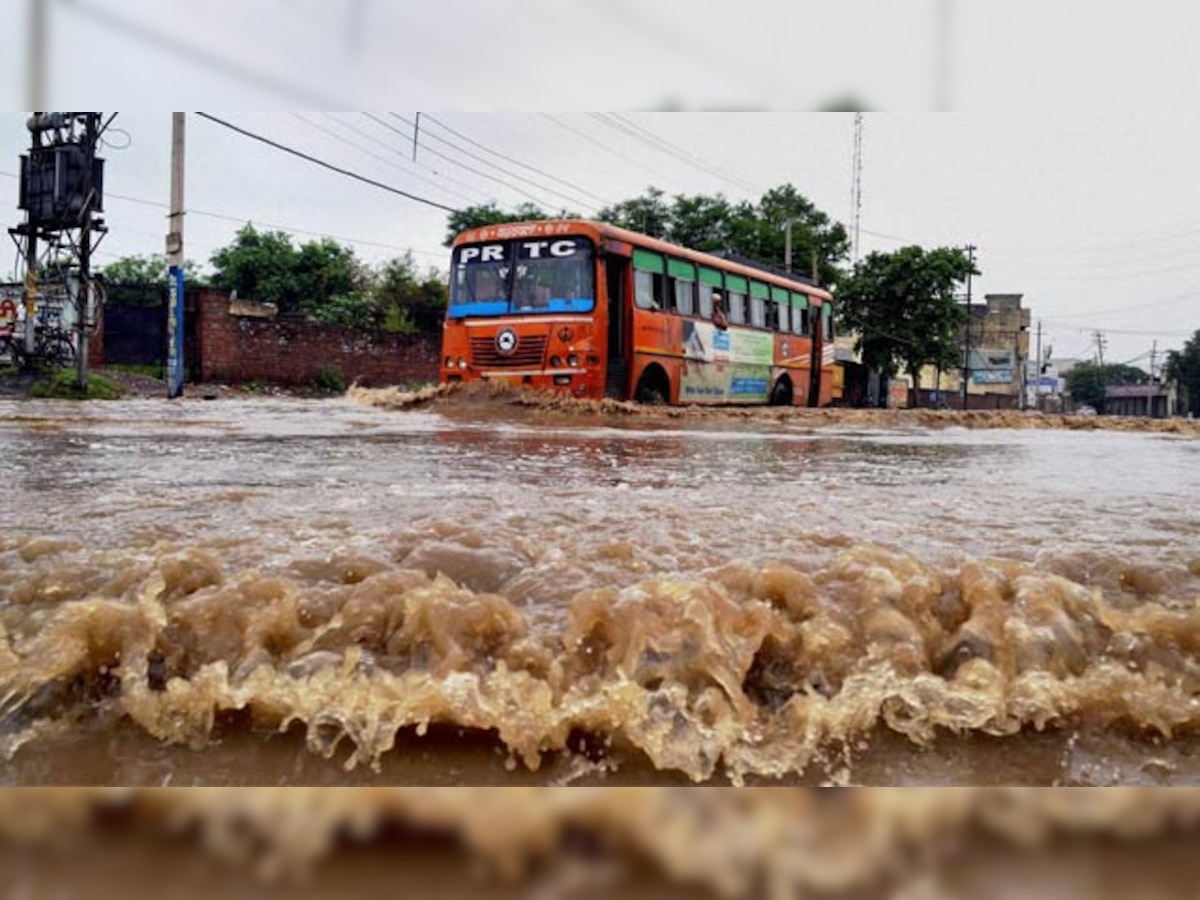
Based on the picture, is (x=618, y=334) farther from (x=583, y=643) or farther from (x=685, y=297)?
(x=583, y=643)

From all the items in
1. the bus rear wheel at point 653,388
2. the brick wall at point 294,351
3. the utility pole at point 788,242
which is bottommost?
the bus rear wheel at point 653,388

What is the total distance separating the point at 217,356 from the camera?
43.8 ft

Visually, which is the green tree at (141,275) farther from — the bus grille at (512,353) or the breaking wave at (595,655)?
the breaking wave at (595,655)

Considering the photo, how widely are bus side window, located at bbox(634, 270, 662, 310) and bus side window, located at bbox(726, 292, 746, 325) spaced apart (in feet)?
4.38

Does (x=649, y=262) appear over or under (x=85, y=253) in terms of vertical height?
over

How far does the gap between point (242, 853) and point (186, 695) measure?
1.47 ft

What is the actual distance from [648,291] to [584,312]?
2.73ft

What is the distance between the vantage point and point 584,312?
309 inches

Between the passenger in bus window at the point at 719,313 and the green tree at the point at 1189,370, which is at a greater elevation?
the passenger in bus window at the point at 719,313

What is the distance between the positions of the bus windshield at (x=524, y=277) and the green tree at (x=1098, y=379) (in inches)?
257

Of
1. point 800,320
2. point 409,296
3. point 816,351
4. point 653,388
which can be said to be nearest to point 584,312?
point 653,388

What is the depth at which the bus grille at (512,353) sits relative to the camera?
7980 millimetres

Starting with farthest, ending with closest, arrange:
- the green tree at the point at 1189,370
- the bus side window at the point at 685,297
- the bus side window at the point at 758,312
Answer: the bus side window at the point at 758,312, the bus side window at the point at 685,297, the green tree at the point at 1189,370

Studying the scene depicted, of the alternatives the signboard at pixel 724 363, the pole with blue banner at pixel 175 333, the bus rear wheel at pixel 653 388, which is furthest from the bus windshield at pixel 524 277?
the pole with blue banner at pixel 175 333
